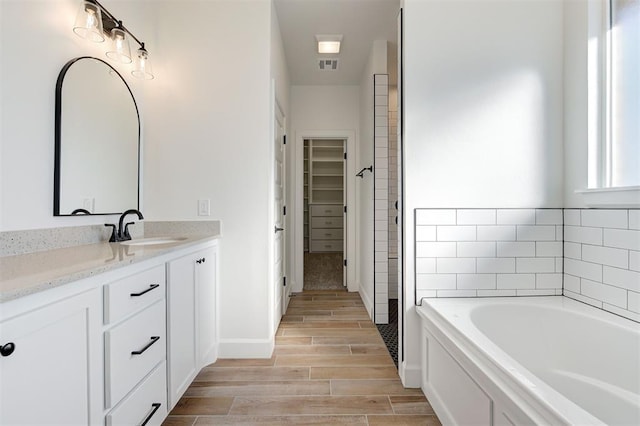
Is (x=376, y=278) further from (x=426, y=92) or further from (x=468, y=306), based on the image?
(x=426, y=92)

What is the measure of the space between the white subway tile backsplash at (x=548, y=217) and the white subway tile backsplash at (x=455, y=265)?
48cm

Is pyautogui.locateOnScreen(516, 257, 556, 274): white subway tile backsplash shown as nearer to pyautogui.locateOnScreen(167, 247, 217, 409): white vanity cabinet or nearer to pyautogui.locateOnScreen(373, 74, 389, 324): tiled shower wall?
pyautogui.locateOnScreen(373, 74, 389, 324): tiled shower wall

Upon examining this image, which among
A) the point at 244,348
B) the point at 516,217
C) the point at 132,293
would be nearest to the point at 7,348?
the point at 132,293

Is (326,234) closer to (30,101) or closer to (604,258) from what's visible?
(604,258)

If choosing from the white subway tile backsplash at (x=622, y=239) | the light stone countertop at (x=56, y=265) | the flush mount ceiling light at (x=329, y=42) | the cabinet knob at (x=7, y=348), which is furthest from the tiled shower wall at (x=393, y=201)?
the cabinet knob at (x=7, y=348)

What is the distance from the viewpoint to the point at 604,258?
1.62 m

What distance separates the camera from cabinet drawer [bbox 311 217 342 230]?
622 centimetres

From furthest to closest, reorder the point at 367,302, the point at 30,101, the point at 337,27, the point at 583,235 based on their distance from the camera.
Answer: the point at 367,302
the point at 337,27
the point at 583,235
the point at 30,101

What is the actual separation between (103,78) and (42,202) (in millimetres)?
843

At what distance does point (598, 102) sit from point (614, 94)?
2.8 inches

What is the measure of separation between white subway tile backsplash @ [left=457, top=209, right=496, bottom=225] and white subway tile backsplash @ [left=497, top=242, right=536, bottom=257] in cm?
16

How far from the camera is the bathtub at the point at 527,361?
3.39ft

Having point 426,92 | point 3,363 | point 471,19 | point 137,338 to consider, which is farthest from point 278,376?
point 471,19

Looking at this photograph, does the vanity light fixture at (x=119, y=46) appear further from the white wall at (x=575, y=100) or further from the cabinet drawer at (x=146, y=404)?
the white wall at (x=575, y=100)
